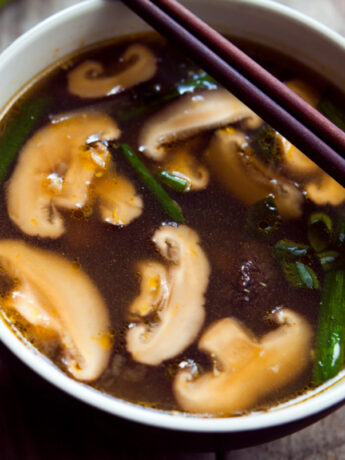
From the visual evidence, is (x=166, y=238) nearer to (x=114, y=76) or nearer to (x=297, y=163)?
(x=297, y=163)

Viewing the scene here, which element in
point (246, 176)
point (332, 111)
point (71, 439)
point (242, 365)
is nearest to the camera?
point (242, 365)

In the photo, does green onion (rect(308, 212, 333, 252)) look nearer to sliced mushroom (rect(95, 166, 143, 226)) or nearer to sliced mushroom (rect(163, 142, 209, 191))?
sliced mushroom (rect(163, 142, 209, 191))

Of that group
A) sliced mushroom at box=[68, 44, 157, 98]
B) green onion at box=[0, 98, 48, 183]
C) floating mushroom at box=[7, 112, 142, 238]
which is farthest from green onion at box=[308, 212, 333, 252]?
green onion at box=[0, 98, 48, 183]

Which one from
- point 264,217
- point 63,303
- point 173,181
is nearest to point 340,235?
point 264,217

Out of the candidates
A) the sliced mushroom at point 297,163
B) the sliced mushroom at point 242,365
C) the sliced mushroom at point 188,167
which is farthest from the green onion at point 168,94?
the sliced mushroom at point 242,365

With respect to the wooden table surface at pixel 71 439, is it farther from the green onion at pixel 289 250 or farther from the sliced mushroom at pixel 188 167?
the sliced mushroom at pixel 188 167

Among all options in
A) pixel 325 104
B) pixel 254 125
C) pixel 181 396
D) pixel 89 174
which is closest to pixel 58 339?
pixel 181 396
